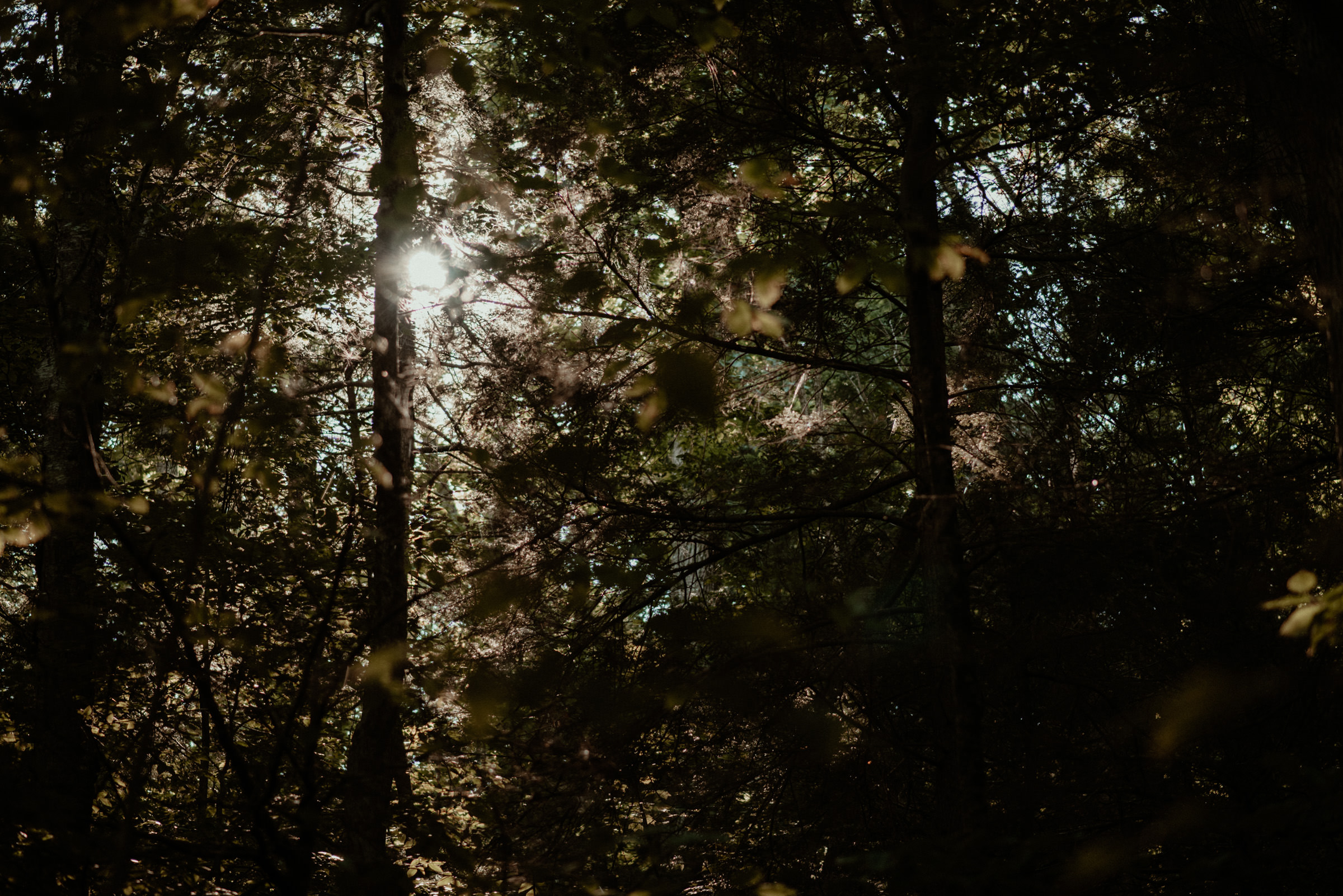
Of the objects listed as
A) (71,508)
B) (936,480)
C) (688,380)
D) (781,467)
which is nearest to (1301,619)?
(936,480)

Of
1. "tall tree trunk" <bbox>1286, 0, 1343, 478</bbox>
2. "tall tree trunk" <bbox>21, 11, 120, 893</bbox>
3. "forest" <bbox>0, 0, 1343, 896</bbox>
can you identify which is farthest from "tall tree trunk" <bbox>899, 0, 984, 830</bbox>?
"tall tree trunk" <bbox>21, 11, 120, 893</bbox>

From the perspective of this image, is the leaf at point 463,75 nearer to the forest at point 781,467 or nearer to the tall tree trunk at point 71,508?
the forest at point 781,467

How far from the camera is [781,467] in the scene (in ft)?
26.3

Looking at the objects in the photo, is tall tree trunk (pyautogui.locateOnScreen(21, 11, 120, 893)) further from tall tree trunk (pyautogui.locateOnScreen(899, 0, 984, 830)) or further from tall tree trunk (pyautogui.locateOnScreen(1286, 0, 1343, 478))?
tall tree trunk (pyautogui.locateOnScreen(1286, 0, 1343, 478))

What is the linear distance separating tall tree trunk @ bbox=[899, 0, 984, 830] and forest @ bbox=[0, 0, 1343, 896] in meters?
0.03

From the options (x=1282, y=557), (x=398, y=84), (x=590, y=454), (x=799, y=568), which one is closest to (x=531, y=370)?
(x=590, y=454)

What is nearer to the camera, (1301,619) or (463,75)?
(1301,619)

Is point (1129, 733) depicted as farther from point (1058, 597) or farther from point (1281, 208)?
point (1281, 208)

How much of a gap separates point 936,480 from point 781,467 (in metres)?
2.81

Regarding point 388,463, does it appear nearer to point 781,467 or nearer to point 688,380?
point 781,467

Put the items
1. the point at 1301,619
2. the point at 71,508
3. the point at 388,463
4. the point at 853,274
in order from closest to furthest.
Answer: the point at 71,508
the point at 853,274
the point at 1301,619
the point at 388,463

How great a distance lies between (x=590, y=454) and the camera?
5457 mm

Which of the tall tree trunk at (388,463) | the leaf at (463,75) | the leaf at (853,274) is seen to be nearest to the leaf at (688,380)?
the leaf at (853,274)

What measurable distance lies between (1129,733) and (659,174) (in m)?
4.52
